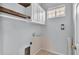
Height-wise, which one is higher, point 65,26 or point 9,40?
point 65,26

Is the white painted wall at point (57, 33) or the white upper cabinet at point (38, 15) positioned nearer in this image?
the white painted wall at point (57, 33)

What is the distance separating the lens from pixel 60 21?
1.03m

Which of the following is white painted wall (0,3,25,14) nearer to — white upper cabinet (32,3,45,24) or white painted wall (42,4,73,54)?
white upper cabinet (32,3,45,24)

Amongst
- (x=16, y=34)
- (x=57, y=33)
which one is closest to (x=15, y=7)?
(x=16, y=34)

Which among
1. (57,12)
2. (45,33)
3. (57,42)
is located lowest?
(57,42)

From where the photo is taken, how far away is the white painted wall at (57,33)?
3.24ft

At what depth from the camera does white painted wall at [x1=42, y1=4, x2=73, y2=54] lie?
99 cm

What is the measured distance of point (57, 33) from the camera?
106 centimetres

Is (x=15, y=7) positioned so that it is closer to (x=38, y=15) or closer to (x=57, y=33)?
(x=38, y=15)

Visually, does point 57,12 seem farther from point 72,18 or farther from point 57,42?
point 57,42

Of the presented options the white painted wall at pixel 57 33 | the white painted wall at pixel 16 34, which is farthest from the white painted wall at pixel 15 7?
the white painted wall at pixel 57 33

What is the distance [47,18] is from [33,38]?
32 cm

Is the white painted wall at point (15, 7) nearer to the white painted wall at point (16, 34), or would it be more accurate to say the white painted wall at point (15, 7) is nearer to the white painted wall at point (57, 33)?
the white painted wall at point (16, 34)

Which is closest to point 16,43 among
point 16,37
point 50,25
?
point 16,37
